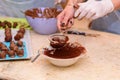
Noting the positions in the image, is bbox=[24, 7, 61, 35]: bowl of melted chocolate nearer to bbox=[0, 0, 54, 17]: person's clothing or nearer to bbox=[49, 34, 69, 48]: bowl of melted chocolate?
bbox=[49, 34, 69, 48]: bowl of melted chocolate

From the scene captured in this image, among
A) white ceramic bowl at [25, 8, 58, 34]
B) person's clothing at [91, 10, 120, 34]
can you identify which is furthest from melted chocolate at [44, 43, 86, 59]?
person's clothing at [91, 10, 120, 34]

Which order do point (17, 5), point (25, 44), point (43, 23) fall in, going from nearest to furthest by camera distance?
1. point (25, 44)
2. point (43, 23)
3. point (17, 5)

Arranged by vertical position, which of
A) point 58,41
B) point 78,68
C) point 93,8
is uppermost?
point 93,8

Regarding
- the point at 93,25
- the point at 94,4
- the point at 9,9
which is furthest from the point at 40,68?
the point at 9,9

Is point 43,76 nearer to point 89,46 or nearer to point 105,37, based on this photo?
point 89,46

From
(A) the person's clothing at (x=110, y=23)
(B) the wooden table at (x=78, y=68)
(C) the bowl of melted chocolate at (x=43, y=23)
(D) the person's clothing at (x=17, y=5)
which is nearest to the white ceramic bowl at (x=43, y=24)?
(C) the bowl of melted chocolate at (x=43, y=23)

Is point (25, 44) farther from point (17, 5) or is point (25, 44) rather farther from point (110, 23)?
point (17, 5)

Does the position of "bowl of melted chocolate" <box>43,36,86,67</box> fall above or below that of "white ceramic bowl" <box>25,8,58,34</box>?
below

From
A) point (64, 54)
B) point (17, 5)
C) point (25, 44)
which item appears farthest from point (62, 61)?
point (17, 5)
